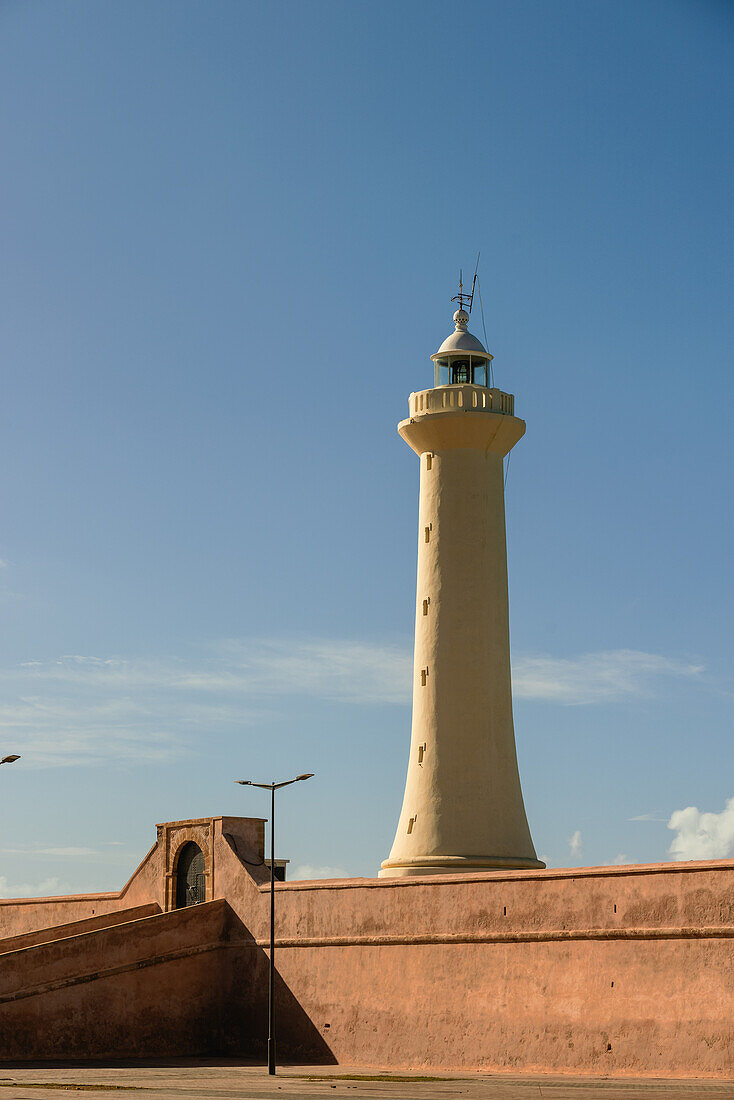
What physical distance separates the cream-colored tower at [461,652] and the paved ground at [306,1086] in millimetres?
6385

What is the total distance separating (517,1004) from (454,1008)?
179 centimetres

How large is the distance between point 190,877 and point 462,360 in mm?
16109

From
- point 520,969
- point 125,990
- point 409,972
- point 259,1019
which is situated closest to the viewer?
point 520,969

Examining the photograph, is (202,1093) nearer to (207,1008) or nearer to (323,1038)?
(323,1038)

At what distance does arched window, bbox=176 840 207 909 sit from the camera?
128 ft

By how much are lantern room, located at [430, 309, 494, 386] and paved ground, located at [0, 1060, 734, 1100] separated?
59.3 ft

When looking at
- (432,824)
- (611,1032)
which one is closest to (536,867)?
(432,824)

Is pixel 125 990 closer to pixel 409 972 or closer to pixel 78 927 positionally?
pixel 78 927

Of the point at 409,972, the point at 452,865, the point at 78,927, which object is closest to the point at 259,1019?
the point at 409,972

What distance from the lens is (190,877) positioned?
39344mm

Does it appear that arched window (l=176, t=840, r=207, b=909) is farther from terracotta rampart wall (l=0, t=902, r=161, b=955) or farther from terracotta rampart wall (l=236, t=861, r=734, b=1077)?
terracotta rampart wall (l=236, t=861, r=734, b=1077)

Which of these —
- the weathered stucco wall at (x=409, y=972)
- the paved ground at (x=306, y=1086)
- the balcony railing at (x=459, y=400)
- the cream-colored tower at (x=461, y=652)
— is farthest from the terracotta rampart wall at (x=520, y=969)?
the balcony railing at (x=459, y=400)

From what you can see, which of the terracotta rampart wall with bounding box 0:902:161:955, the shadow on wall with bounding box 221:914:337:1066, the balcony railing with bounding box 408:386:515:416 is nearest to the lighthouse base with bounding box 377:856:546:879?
the shadow on wall with bounding box 221:914:337:1066

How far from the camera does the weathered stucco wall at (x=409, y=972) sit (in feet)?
91.2
